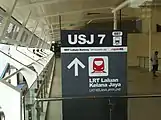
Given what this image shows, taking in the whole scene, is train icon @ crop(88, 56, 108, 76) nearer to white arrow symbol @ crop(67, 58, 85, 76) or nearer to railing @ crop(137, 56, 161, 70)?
white arrow symbol @ crop(67, 58, 85, 76)

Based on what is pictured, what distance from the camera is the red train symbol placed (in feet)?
13.7

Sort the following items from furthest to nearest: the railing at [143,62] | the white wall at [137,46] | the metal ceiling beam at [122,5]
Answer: the white wall at [137,46]
the railing at [143,62]
the metal ceiling beam at [122,5]

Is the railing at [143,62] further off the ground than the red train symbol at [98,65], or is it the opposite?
the red train symbol at [98,65]

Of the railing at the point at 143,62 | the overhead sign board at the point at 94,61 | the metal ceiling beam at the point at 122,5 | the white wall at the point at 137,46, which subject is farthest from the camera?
the white wall at the point at 137,46

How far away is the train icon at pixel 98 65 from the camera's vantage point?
4.18 meters

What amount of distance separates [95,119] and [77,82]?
55 cm

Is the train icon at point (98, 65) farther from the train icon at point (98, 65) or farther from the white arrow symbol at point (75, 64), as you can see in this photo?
the white arrow symbol at point (75, 64)

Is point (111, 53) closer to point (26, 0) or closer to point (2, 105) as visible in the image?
point (2, 105)

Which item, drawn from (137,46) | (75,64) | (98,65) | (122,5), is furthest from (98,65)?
(137,46)

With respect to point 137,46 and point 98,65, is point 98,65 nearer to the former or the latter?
point 98,65

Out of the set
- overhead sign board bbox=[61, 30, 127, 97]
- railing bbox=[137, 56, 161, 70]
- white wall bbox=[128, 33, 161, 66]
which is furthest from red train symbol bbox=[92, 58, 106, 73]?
white wall bbox=[128, 33, 161, 66]

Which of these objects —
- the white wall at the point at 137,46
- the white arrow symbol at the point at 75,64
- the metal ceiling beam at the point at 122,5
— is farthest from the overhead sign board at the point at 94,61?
the white wall at the point at 137,46

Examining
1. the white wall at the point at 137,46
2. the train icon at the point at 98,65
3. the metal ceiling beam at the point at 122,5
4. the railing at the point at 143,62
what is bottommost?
the railing at the point at 143,62

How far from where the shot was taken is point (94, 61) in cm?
419
